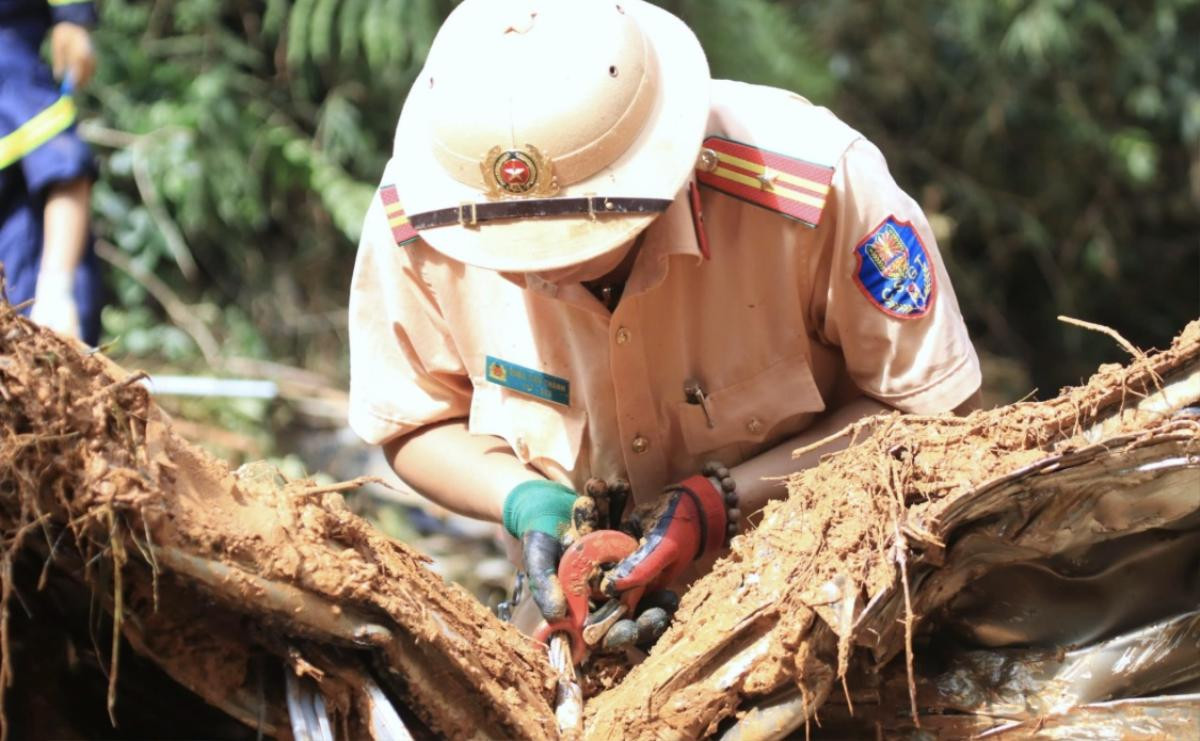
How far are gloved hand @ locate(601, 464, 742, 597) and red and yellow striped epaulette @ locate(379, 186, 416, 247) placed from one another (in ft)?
1.99

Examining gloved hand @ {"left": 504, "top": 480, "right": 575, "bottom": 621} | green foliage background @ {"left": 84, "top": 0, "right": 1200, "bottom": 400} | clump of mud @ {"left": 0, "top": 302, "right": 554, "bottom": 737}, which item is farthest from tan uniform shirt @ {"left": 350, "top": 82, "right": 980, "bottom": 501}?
green foliage background @ {"left": 84, "top": 0, "right": 1200, "bottom": 400}

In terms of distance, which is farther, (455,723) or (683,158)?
(683,158)

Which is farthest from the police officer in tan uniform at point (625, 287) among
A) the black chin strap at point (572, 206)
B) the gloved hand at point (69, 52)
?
the gloved hand at point (69, 52)

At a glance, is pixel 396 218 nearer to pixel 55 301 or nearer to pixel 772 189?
pixel 772 189

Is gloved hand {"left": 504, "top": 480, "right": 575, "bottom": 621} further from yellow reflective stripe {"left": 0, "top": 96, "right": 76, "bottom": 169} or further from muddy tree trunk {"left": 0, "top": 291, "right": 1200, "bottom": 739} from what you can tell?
yellow reflective stripe {"left": 0, "top": 96, "right": 76, "bottom": 169}

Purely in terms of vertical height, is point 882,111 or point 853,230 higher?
point 853,230

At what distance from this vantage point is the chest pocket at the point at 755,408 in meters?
2.46

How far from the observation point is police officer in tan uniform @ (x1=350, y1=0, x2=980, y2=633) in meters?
2.09

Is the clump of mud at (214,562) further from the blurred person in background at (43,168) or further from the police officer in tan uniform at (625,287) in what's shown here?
the blurred person in background at (43,168)

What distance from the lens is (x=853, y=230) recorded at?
2307mm

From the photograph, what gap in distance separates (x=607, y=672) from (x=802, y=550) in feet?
1.63

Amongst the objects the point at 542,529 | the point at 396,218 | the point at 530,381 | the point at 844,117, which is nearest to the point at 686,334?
the point at 530,381

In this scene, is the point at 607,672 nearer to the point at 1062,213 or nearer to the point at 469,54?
the point at 469,54

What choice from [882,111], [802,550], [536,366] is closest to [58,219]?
[536,366]
